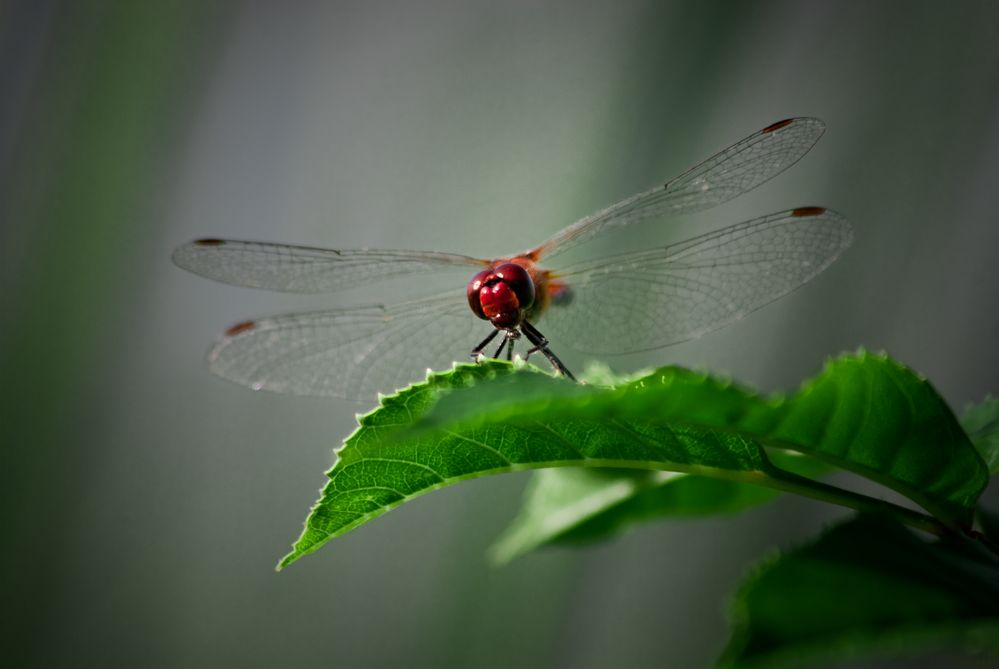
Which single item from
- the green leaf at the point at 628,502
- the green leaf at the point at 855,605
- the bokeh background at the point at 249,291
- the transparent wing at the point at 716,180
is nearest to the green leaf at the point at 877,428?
the green leaf at the point at 855,605

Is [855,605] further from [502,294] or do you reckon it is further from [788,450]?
[502,294]

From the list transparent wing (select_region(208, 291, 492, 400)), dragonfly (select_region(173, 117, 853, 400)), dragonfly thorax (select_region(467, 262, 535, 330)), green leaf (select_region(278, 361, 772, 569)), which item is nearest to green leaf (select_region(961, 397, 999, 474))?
green leaf (select_region(278, 361, 772, 569))

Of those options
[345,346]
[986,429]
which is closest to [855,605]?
[986,429]

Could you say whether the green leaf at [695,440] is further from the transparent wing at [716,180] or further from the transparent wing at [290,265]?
the transparent wing at [290,265]

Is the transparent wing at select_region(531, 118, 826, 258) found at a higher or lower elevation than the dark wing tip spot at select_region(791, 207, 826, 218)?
higher

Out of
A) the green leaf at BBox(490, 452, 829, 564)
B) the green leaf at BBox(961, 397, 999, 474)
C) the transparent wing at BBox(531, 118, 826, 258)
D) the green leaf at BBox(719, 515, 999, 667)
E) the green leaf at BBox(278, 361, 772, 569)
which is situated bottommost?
the green leaf at BBox(490, 452, 829, 564)

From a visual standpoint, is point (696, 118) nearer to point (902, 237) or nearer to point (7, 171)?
point (902, 237)

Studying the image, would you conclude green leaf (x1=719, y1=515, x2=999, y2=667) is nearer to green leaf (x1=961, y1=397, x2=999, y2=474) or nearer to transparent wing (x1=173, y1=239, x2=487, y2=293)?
green leaf (x1=961, y1=397, x2=999, y2=474)
